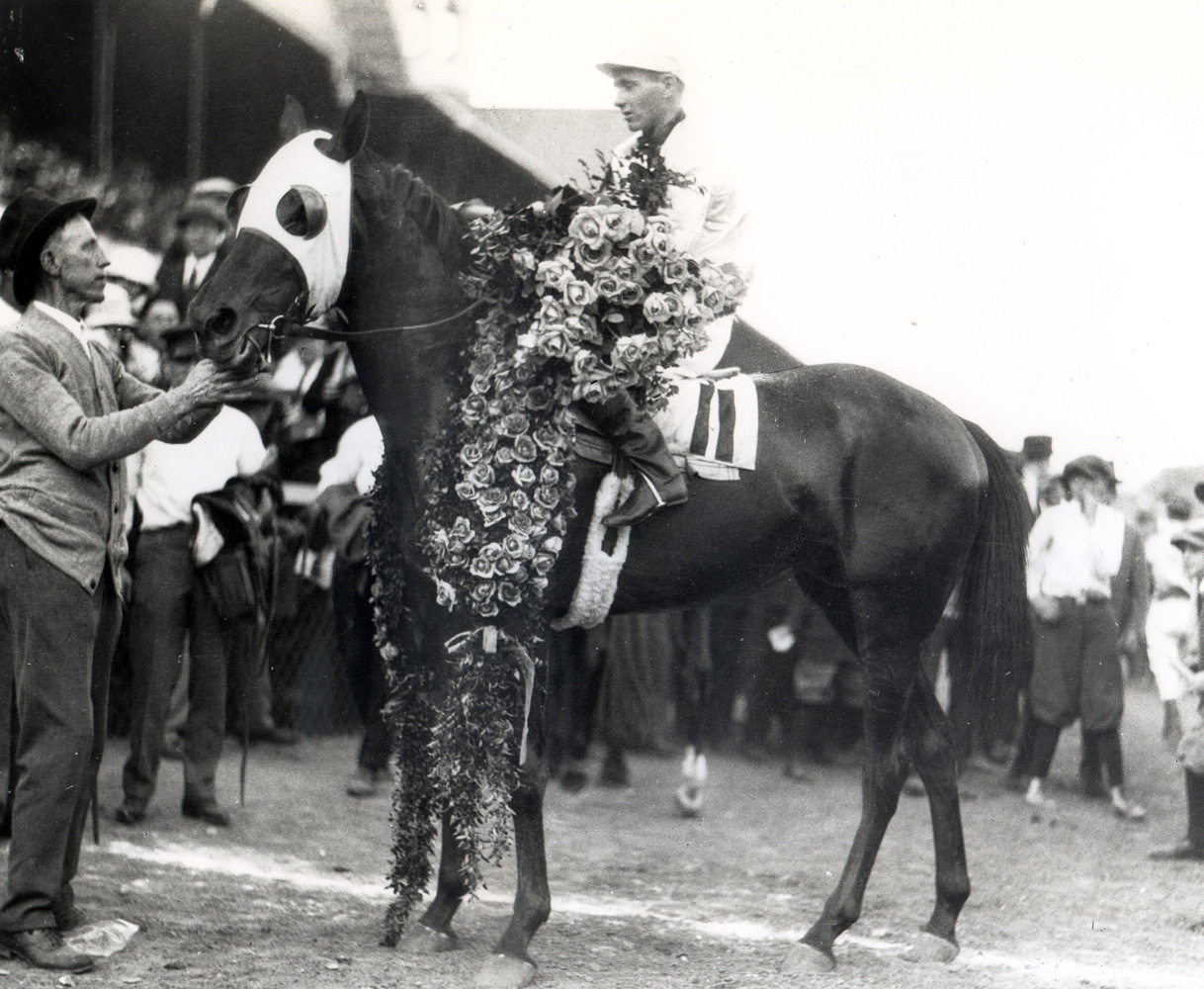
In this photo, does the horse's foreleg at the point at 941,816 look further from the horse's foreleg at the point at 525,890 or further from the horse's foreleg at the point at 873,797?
the horse's foreleg at the point at 525,890

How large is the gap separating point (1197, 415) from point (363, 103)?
371 cm

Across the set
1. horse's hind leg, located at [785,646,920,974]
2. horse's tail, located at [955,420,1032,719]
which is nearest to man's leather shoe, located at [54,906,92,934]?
horse's hind leg, located at [785,646,920,974]

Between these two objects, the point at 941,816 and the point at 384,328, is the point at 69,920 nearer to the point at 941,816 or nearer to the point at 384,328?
the point at 384,328

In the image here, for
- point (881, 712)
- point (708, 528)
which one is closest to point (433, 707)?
point (708, 528)

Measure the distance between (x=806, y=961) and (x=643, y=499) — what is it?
1.67 m

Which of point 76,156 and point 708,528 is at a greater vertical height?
point 76,156

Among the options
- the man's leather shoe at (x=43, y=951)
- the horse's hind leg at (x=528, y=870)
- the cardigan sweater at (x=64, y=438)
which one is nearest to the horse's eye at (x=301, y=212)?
the cardigan sweater at (x=64, y=438)

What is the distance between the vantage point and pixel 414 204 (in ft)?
13.2

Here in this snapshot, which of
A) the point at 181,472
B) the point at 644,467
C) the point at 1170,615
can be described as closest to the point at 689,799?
the point at 1170,615

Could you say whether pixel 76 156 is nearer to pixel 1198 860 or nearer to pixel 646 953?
pixel 646 953

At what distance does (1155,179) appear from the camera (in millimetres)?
5203

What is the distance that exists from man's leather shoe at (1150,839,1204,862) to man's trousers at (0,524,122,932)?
176 inches

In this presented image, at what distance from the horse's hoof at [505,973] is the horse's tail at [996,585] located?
2.04 m

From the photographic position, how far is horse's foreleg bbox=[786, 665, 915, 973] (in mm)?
4281
